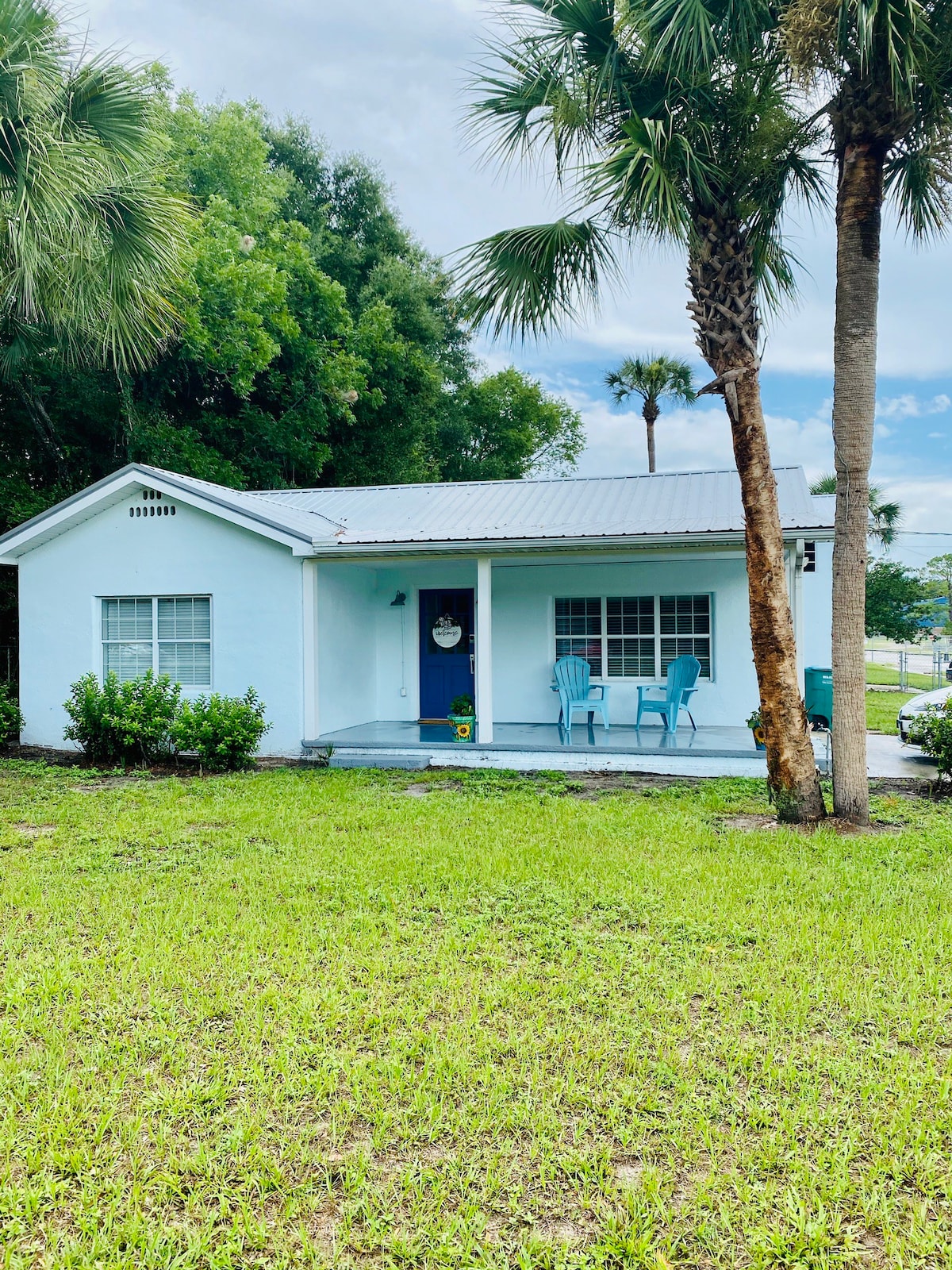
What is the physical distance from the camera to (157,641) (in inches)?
451

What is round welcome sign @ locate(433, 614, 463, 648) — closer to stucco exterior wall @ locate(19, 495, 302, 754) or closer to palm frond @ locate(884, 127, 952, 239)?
stucco exterior wall @ locate(19, 495, 302, 754)

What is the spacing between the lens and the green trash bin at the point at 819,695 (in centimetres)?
1179

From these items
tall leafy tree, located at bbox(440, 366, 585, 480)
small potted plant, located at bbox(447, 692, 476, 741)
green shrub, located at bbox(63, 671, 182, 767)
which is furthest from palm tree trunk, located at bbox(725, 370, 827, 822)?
tall leafy tree, located at bbox(440, 366, 585, 480)

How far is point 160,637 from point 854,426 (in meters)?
9.15

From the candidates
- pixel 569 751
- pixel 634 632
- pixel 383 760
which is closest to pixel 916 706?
pixel 634 632

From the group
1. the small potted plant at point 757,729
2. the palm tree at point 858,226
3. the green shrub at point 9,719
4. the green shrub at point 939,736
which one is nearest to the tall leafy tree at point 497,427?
the green shrub at point 9,719

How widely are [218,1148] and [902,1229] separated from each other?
2179 mm

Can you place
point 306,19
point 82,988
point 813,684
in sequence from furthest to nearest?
point 306,19 → point 813,684 → point 82,988

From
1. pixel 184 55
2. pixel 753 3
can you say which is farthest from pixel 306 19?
pixel 753 3

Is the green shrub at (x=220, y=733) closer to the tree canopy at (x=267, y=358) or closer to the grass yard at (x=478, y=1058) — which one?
the grass yard at (x=478, y=1058)

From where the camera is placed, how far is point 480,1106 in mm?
2973

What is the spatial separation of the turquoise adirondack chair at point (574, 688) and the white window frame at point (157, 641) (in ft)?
15.7

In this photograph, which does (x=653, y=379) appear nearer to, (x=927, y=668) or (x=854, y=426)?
(x=927, y=668)

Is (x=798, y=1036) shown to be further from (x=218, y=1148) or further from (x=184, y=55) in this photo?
(x=184, y=55)
